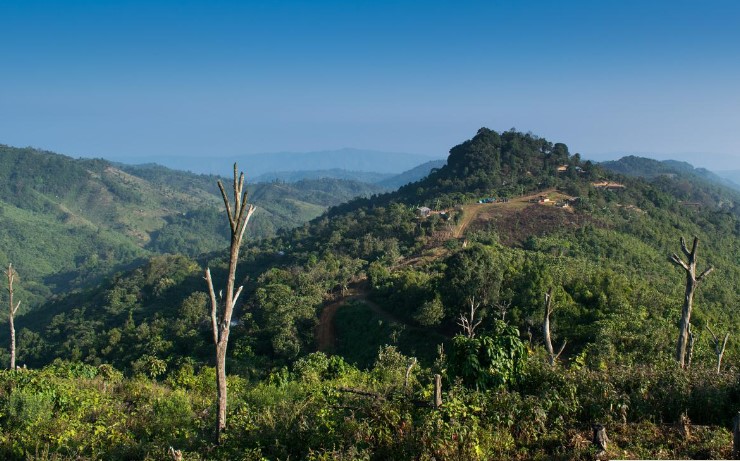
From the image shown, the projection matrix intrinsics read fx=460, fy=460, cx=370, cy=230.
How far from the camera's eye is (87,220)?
5689 inches

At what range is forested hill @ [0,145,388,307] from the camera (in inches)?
4333

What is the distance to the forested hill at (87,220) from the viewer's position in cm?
11006

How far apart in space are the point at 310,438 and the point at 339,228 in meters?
49.3

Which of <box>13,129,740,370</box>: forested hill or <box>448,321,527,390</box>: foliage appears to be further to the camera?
<box>13,129,740,370</box>: forested hill

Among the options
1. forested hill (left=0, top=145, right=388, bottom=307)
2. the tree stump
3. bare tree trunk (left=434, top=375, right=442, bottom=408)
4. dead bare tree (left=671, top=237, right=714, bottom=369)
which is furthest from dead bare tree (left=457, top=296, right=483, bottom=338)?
forested hill (left=0, top=145, right=388, bottom=307)

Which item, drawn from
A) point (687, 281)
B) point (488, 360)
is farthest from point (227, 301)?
point (687, 281)

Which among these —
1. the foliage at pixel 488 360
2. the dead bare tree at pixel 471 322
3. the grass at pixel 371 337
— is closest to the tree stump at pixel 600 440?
the foliage at pixel 488 360

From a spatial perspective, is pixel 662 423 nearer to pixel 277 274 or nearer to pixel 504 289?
pixel 504 289

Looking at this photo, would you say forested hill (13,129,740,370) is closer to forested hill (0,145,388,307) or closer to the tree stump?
the tree stump

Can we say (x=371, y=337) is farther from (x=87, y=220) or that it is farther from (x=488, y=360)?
(x=87, y=220)

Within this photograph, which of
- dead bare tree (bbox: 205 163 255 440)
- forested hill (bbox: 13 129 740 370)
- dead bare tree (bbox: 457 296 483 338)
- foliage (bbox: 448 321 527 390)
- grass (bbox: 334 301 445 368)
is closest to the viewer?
dead bare tree (bbox: 205 163 255 440)

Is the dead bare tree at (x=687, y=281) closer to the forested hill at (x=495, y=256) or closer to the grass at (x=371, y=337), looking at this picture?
the forested hill at (x=495, y=256)

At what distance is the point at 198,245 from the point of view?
5413 inches

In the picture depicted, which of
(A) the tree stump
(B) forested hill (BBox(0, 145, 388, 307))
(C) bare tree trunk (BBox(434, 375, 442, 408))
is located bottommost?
(B) forested hill (BBox(0, 145, 388, 307))
